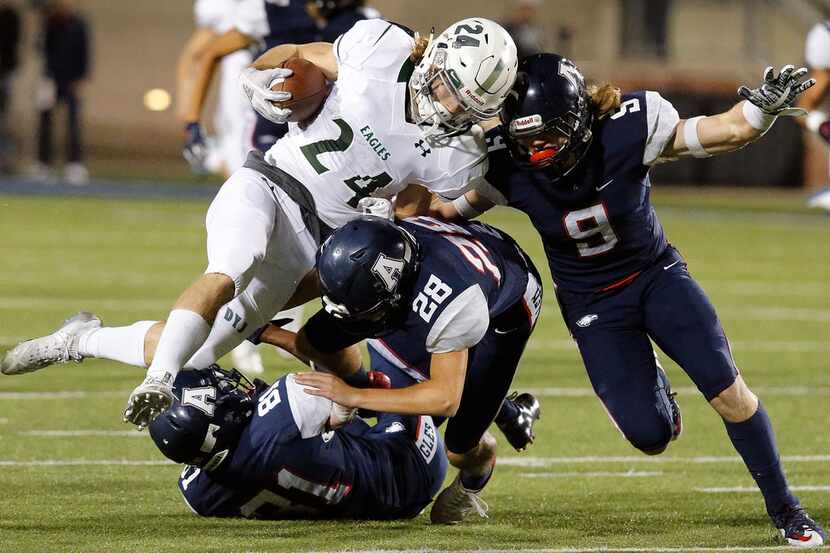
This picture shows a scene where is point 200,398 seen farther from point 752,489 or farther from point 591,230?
point 752,489

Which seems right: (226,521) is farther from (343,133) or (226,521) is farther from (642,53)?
(642,53)

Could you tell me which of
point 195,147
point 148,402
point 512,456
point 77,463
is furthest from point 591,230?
point 195,147

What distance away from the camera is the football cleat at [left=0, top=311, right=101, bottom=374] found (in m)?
5.18

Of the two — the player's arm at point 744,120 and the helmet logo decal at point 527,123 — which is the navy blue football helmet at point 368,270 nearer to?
the helmet logo decal at point 527,123

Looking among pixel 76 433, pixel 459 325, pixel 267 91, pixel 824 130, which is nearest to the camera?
pixel 459 325

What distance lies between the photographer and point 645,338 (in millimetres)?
5051

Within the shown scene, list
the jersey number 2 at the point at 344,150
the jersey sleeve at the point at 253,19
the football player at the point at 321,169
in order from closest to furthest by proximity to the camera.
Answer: the football player at the point at 321,169 → the jersey number 2 at the point at 344,150 → the jersey sleeve at the point at 253,19

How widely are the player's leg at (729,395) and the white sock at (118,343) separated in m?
1.58

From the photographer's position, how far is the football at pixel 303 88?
513 cm

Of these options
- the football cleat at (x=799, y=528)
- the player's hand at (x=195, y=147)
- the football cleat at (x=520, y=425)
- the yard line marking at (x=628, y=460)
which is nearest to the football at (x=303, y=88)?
the football cleat at (x=520, y=425)

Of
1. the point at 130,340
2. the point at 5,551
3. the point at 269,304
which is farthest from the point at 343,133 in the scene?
the point at 5,551

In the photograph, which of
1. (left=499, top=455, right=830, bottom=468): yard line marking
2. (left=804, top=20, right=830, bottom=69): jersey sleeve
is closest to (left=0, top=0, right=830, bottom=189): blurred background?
(left=804, top=20, right=830, bottom=69): jersey sleeve

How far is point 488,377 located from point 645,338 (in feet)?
1.65

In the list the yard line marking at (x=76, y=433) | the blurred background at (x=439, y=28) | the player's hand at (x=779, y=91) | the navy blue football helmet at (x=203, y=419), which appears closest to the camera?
the navy blue football helmet at (x=203, y=419)
